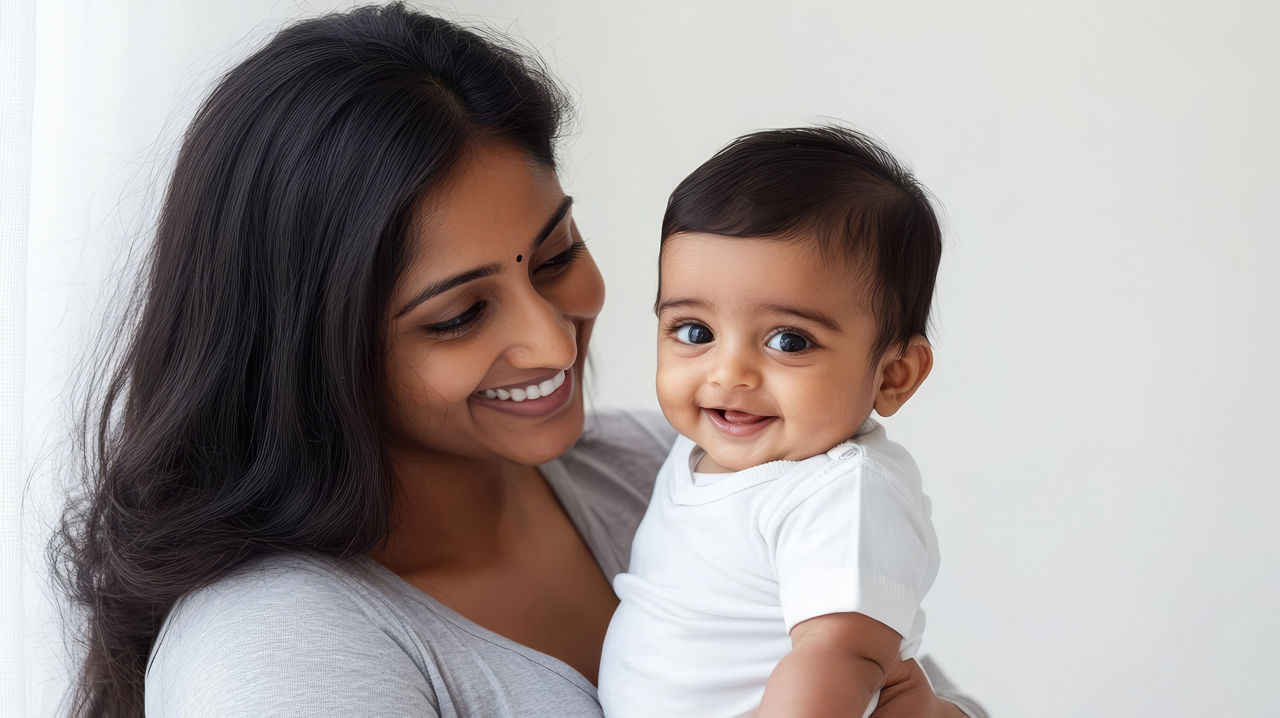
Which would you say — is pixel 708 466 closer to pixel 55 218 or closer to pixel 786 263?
pixel 786 263

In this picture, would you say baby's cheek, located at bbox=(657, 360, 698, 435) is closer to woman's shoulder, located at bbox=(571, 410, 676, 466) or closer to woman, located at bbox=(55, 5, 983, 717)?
woman, located at bbox=(55, 5, 983, 717)

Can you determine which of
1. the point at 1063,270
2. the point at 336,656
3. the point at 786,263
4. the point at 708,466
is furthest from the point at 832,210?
the point at 1063,270

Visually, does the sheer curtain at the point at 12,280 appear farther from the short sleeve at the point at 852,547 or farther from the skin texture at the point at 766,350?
the short sleeve at the point at 852,547

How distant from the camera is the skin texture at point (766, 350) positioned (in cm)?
123

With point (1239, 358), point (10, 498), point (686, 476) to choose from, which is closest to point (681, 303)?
point (686, 476)

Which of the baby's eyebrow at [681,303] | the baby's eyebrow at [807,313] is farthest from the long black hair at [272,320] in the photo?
the baby's eyebrow at [807,313]

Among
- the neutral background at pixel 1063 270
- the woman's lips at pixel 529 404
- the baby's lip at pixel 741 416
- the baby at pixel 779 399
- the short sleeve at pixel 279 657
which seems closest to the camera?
the short sleeve at pixel 279 657

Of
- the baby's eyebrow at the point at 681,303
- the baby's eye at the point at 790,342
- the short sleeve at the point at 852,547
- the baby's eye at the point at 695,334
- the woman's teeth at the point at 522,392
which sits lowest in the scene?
the short sleeve at the point at 852,547

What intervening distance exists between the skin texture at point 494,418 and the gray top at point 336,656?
0.31ft

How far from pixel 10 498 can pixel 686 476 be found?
85 cm

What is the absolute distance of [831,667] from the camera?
1099 mm

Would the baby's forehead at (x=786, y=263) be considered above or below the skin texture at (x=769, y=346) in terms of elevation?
above

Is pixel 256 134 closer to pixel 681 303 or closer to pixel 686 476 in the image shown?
pixel 681 303

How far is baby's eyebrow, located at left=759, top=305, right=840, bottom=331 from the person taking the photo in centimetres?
122
